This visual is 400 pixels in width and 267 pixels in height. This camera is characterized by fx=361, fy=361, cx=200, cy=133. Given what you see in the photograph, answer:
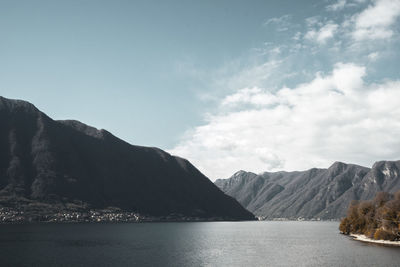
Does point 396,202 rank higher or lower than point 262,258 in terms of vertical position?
higher

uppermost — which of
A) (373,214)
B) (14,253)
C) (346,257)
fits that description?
(373,214)

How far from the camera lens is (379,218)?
157 meters

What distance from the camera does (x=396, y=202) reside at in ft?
484

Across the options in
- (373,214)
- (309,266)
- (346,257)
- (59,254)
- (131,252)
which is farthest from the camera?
(373,214)

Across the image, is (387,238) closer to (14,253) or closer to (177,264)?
(177,264)

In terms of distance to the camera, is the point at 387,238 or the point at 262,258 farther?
the point at 387,238

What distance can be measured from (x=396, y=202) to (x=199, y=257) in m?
90.8

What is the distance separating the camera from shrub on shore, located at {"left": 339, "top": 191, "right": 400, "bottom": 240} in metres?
143

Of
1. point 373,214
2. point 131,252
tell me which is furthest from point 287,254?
point 373,214

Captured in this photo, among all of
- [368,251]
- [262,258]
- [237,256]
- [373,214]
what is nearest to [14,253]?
[237,256]

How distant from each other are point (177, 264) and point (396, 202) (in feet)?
336

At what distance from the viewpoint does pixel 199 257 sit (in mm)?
106188

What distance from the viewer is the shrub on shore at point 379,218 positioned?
469 ft

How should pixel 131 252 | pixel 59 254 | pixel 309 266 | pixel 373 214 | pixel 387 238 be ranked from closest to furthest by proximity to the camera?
pixel 309 266 < pixel 59 254 < pixel 131 252 < pixel 387 238 < pixel 373 214
